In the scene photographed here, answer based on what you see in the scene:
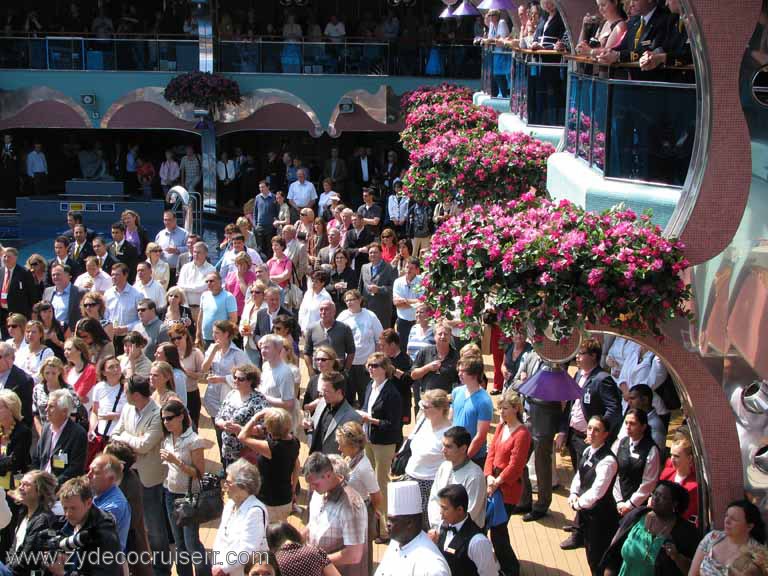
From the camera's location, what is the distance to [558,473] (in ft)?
32.7

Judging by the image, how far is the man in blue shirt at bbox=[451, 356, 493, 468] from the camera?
789 cm

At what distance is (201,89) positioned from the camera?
78.4ft

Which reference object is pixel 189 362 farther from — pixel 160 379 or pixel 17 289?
pixel 17 289

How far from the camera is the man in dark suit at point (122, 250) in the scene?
1362 centimetres

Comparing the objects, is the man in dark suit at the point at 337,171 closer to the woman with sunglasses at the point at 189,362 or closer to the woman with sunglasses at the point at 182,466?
the woman with sunglasses at the point at 189,362

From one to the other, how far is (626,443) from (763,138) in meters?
2.36

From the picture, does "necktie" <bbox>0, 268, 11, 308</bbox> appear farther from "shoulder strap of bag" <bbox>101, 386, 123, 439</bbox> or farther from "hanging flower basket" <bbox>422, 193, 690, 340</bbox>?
"hanging flower basket" <bbox>422, 193, 690, 340</bbox>

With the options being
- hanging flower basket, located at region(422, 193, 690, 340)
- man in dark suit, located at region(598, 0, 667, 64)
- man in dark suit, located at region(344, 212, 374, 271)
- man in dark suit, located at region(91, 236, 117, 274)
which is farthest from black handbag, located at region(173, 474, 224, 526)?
man in dark suit, located at region(344, 212, 374, 271)

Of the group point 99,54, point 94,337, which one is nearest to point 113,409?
point 94,337

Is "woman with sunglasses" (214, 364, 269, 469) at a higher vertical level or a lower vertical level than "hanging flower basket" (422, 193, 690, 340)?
lower

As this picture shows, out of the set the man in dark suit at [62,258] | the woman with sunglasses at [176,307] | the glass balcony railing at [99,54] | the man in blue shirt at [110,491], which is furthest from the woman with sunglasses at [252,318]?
the glass balcony railing at [99,54]

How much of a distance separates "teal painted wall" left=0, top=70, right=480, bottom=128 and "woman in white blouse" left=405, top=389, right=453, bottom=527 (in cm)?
1830

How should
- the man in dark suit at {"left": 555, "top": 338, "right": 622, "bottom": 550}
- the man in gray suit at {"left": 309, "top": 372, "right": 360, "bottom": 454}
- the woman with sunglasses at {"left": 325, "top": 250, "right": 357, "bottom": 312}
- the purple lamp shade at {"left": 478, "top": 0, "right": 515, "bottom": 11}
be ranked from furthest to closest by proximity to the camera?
1. the purple lamp shade at {"left": 478, "top": 0, "right": 515, "bottom": 11}
2. the woman with sunglasses at {"left": 325, "top": 250, "right": 357, "bottom": 312}
3. the man in dark suit at {"left": 555, "top": 338, "right": 622, "bottom": 550}
4. the man in gray suit at {"left": 309, "top": 372, "right": 360, "bottom": 454}

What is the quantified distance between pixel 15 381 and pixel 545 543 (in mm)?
4683
